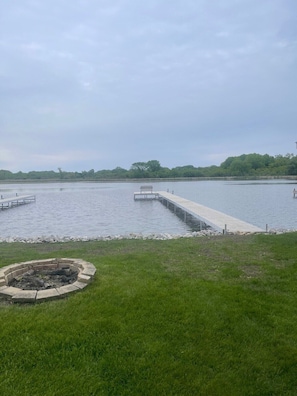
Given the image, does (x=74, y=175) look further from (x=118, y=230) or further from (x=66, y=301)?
(x=66, y=301)

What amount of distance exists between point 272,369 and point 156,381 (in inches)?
31.7

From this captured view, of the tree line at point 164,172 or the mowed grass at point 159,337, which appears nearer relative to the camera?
the mowed grass at point 159,337

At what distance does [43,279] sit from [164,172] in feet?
230

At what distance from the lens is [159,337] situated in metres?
2.45

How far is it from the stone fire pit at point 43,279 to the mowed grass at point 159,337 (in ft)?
0.39

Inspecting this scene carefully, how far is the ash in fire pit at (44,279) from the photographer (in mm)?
3414

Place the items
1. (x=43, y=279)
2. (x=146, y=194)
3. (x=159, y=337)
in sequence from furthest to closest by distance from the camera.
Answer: (x=146, y=194) → (x=43, y=279) → (x=159, y=337)

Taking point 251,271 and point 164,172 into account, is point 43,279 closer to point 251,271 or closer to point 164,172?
point 251,271

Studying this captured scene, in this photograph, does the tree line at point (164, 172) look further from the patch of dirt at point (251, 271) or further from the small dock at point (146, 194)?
the patch of dirt at point (251, 271)

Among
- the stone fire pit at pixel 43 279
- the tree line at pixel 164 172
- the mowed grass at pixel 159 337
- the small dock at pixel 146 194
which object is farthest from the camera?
the tree line at pixel 164 172

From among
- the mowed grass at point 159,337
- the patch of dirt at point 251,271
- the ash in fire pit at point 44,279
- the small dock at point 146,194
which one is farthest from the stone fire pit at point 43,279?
the small dock at point 146,194

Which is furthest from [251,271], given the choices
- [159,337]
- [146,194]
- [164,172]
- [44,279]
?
[164,172]

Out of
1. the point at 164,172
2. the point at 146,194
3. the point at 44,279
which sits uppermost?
the point at 164,172

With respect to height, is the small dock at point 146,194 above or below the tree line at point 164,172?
below
